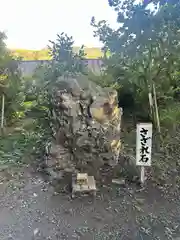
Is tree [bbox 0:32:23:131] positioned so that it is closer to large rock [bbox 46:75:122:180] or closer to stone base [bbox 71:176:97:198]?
large rock [bbox 46:75:122:180]

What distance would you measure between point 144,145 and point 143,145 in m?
0.01

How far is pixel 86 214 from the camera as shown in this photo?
3.16 metres

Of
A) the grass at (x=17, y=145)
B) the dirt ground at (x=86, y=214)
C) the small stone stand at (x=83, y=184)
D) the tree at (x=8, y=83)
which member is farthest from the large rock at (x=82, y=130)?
the tree at (x=8, y=83)

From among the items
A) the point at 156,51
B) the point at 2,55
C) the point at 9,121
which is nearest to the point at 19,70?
the point at 2,55

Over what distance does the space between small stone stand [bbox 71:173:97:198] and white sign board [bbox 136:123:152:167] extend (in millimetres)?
662

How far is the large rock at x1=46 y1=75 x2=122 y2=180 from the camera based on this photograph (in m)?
3.97

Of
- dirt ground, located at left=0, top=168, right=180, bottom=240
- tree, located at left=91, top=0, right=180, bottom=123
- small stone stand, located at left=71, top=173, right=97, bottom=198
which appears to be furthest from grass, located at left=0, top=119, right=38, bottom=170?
tree, located at left=91, top=0, right=180, bottom=123

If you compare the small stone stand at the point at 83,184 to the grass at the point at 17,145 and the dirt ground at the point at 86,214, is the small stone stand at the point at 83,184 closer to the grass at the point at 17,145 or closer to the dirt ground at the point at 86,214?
the dirt ground at the point at 86,214

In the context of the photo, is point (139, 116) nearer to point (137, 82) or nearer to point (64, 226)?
point (137, 82)

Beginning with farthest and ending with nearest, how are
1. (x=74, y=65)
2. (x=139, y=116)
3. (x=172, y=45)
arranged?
(x=139, y=116)
(x=74, y=65)
(x=172, y=45)

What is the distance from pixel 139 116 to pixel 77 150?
7.93ft

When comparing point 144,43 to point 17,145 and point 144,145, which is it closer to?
point 144,145

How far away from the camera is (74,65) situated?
5438 millimetres

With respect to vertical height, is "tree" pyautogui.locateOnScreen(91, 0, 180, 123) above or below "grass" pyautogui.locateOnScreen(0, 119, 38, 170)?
above
